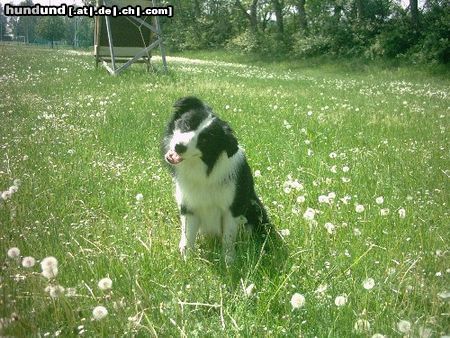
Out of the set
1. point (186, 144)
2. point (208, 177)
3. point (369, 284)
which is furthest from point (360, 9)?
point (369, 284)

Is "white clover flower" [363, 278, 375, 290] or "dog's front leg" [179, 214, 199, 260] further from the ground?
"white clover flower" [363, 278, 375, 290]

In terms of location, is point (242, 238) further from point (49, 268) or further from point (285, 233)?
point (49, 268)

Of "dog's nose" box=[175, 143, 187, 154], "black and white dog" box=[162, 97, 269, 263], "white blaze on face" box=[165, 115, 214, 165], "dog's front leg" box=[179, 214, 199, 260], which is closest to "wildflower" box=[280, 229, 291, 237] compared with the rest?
"black and white dog" box=[162, 97, 269, 263]

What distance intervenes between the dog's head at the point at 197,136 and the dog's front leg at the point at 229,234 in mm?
479

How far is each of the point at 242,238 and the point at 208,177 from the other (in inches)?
23.9

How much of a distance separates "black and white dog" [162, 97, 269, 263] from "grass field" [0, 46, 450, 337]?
225 millimetres

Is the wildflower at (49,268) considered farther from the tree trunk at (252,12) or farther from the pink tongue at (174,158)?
the tree trunk at (252,12)

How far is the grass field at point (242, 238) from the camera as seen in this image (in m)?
2.33

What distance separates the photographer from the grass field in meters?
2.33

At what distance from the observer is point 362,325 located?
2.29 metres

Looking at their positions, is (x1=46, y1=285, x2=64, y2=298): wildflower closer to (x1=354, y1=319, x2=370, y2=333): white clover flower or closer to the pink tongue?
the pink tongue

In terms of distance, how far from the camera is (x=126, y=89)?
12.1m

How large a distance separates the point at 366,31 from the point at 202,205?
2867cm

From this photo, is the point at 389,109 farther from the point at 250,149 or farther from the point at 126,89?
the point at 126,89
